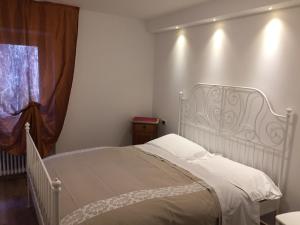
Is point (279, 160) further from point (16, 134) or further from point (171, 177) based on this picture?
point (16, 134)

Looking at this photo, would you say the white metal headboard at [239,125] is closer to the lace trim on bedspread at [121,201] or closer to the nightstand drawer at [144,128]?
the nightstand drawer at [144,128]

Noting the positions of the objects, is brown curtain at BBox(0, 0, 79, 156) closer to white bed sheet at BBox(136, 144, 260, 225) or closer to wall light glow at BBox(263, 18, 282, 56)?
white bed sheet at BBox(136, 144, 260, 225)

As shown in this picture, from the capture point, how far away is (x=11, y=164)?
3.57 metres

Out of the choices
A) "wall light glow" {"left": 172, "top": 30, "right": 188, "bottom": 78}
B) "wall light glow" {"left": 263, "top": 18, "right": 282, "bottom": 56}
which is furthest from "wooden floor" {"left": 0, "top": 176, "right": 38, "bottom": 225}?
"wall light glow" {"left": 263, "top": 18, "right": 282, "bottom": 56}

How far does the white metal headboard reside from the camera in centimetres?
261

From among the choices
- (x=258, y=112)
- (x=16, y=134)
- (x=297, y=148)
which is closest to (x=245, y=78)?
(x=258, y=112)

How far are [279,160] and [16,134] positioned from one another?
126 inches

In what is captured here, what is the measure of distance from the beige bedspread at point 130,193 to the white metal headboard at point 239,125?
31.1 inches

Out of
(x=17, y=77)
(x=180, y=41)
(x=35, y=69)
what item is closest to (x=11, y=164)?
(x=17, y=77)

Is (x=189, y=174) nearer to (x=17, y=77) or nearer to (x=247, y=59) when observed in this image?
(x=247, y=59)

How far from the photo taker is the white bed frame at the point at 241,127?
2.58 m

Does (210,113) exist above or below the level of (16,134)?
above

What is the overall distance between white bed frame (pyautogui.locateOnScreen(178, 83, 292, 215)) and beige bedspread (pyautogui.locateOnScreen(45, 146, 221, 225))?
77 cm

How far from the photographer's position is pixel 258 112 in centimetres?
277
